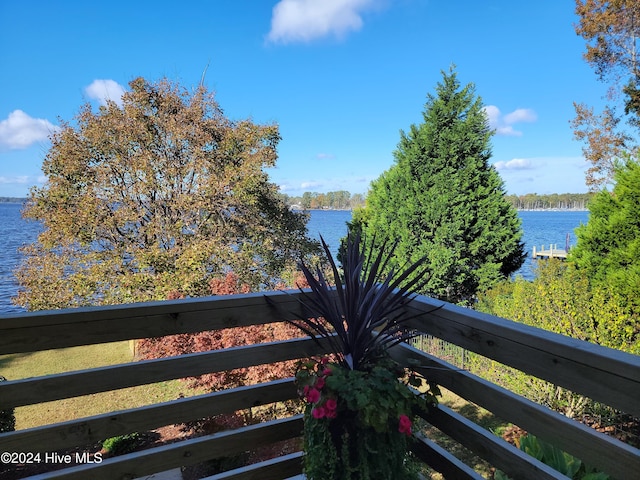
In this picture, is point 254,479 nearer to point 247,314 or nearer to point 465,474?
point 247,314

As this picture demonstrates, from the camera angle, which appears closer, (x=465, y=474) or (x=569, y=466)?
(x=465, y=474)

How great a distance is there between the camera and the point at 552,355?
0.95 m

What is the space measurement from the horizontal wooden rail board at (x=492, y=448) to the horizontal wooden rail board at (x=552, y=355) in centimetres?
26

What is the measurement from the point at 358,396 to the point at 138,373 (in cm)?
75

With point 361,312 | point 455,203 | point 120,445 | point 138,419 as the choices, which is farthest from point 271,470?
point 455,203

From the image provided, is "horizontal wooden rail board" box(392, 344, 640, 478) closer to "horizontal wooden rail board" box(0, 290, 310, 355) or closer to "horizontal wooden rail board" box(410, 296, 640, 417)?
"horizontal wooden rail board" box(410, 296, 640, 417)

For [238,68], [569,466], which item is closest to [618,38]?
[238,68]

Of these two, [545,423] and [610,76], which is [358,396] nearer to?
[545,423]

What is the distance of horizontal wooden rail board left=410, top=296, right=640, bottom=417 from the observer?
790 mm

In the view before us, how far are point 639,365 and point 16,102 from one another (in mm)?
14244

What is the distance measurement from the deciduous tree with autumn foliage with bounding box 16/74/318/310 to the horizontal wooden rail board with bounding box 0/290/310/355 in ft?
20.8

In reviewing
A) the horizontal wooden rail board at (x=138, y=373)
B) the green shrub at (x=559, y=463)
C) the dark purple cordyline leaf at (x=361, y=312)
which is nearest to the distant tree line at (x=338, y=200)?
the green shrub at (x=559, y=463)

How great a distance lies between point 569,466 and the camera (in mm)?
2217

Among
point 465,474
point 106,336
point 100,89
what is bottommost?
point 465,474
